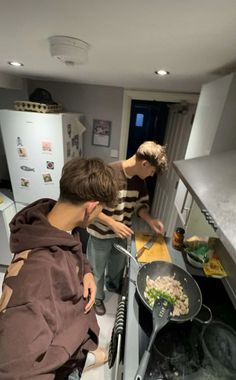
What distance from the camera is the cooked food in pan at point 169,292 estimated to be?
3.09ft

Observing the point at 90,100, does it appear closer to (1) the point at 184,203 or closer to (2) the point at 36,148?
(2) the point at 36,148

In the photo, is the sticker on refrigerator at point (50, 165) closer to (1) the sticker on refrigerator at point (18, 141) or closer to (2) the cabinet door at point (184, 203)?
(1) the sticker on refrigerator at point (18, 141)

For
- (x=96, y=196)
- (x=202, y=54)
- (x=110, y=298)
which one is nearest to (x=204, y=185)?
(x=96, y=196)

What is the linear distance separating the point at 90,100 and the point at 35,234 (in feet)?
6.46

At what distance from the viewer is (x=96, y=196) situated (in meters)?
0.82

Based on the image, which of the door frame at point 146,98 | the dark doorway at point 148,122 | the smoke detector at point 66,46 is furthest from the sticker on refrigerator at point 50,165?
the dark doorway at point 148,122

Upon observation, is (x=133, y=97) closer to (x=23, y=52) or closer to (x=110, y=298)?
(x=23, y=52)

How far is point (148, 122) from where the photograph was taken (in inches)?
145

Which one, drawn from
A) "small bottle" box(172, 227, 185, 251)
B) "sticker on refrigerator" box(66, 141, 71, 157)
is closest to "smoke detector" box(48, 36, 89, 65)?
"small bottle" box(172, 227, 185, 251)

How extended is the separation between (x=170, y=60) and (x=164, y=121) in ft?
8.78

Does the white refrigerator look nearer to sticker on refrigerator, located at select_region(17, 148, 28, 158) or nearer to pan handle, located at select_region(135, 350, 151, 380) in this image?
sticker on refrigerator, located at select_region(17, 148, 28, 158)

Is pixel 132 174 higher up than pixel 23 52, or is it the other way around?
pixel 23 52

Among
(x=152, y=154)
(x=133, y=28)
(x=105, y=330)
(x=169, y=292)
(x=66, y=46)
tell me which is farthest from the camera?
(x=105, y=330)

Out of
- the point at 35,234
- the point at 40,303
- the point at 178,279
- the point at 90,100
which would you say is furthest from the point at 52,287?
the point at 90,100
